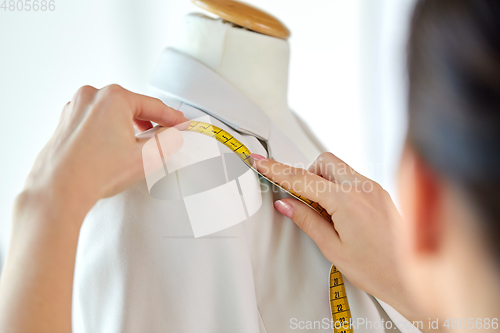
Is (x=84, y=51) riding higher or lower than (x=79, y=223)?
higher

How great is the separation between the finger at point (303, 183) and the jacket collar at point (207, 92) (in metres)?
0.15

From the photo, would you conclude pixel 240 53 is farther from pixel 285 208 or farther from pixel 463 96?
pixel 463 96

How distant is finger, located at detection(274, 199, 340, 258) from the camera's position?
874mm

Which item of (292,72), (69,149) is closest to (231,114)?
(69,149)

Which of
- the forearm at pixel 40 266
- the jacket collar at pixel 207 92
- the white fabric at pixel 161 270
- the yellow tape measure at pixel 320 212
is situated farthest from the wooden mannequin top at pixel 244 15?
the forearm at pixel 40 266

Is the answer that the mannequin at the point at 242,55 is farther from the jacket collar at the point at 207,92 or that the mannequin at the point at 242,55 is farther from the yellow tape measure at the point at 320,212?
the yellow tape measure at the point at 320,212

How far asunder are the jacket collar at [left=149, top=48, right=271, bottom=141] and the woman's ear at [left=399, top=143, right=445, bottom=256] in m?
0.56

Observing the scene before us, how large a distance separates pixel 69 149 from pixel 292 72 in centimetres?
264

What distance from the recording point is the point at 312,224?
2.87 ft

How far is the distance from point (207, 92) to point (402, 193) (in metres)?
0.62

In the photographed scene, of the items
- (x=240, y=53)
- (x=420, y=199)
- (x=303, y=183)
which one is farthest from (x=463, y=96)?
(x=240, y=53)

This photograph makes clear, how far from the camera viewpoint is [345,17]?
327 cm

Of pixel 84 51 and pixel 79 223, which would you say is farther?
pixel 84 51

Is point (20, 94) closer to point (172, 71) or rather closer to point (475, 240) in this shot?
point (172, 71)
